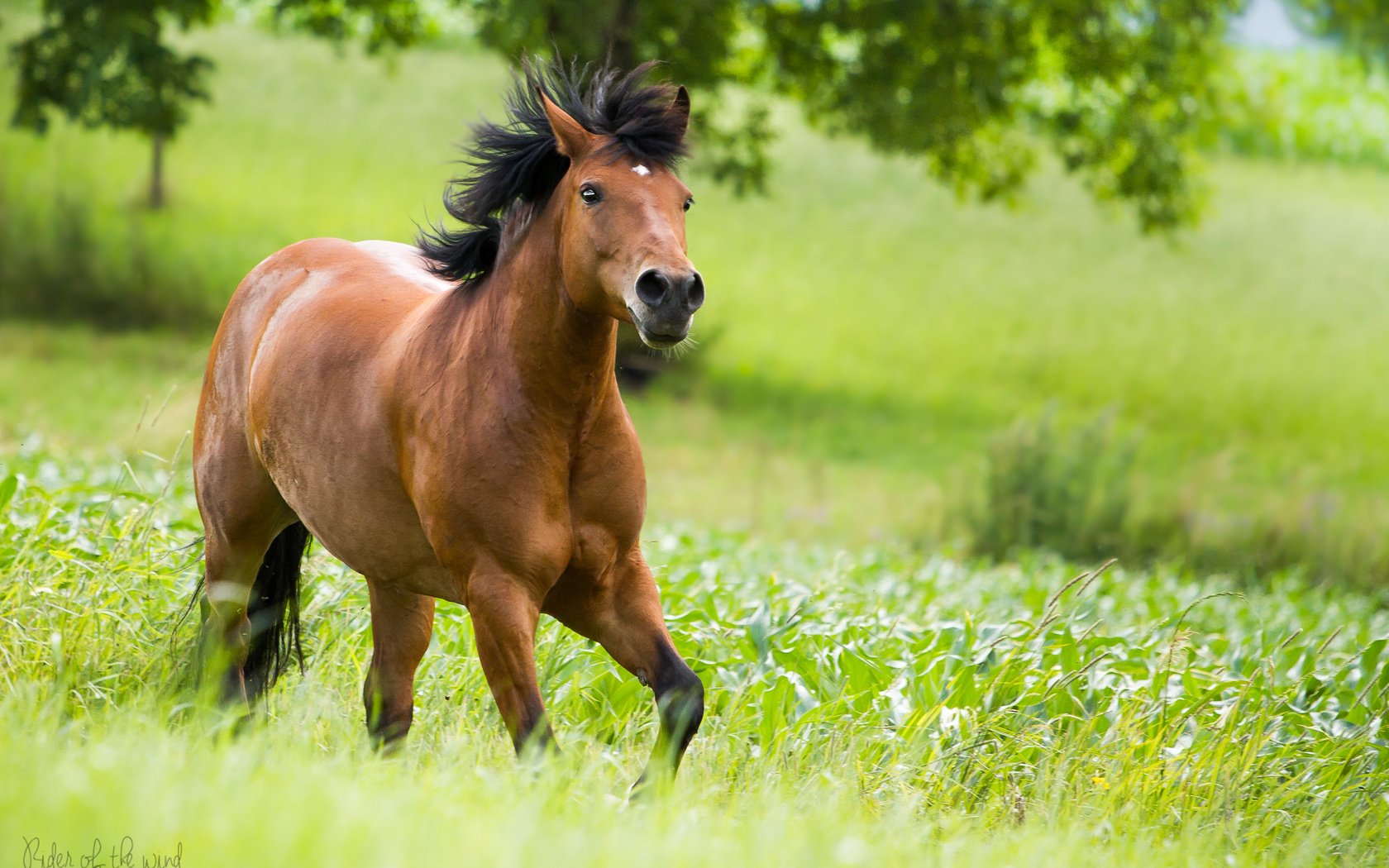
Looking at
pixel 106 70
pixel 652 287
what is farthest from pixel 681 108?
pixel 106 70

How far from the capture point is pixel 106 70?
52.0 ft

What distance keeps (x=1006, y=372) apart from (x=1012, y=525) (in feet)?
40.8

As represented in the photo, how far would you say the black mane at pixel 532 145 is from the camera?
377 centimetres

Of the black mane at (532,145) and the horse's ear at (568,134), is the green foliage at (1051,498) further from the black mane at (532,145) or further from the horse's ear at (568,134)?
the horse's ear at (568,134)

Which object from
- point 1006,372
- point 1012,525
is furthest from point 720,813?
point 1006,372

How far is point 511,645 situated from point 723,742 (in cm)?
104

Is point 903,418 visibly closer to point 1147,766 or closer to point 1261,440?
point 1261,440

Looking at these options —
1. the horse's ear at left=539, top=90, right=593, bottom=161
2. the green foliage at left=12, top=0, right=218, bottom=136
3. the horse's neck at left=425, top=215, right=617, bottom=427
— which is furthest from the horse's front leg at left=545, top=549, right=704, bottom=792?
the green foliage at left=12, top=0, right=218, bottom=136

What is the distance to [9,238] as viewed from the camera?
19.7m

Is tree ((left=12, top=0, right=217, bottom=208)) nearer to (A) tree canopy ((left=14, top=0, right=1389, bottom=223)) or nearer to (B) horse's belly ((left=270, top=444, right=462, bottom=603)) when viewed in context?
(A) tree canopy ((left=14, top=0, right=1389, bottom=223))

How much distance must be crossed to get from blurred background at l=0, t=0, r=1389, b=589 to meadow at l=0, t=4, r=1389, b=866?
0.11m

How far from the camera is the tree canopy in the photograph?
15.7 meters

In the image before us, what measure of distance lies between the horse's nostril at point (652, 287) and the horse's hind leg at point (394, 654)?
1.63 metres

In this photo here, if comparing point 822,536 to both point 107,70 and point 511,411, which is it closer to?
point 511,411
